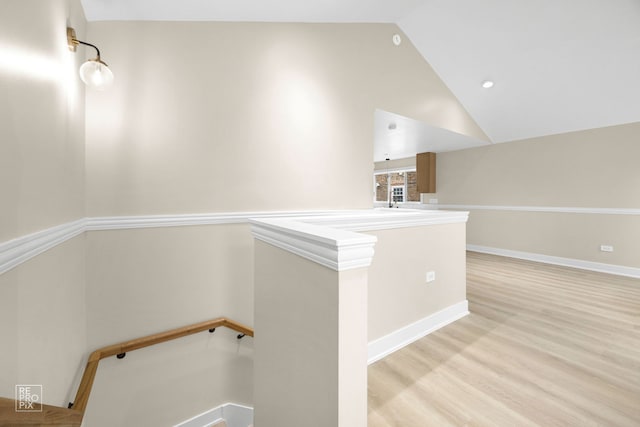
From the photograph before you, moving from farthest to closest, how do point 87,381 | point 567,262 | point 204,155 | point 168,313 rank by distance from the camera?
point 567,262
point 204,155
point 168,313
point 87,381

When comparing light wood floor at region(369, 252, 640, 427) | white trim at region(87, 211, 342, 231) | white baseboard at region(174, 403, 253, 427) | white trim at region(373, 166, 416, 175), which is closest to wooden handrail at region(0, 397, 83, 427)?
white trim at region(87, 211, 342, 231)

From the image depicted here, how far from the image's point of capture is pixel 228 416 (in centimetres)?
227

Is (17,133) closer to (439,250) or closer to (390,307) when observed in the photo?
(390,307)

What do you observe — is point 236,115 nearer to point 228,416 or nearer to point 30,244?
point 30,244

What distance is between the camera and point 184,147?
2.10 m

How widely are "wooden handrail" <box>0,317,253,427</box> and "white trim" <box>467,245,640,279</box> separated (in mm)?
5475

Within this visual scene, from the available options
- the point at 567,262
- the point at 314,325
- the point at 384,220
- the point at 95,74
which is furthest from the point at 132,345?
the point at 567,262

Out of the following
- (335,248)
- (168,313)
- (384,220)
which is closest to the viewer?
(335,248)

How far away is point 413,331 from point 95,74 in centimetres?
279

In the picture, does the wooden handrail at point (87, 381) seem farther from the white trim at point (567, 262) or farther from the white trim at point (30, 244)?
the white trim at point (567, 262)

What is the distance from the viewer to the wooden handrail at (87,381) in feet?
1.59

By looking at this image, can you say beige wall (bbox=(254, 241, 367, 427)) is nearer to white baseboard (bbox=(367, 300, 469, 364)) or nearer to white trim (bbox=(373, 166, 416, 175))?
white baseboard (bbox=(367, 300, 469, 364))

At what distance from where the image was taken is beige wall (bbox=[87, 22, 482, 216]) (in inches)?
75.0

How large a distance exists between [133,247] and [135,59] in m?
1.37
